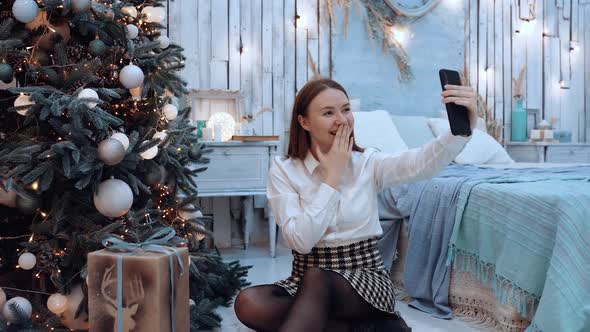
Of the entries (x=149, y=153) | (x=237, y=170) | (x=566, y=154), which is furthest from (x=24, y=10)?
(x=566, y=154)

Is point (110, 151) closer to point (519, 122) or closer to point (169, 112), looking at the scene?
point (169, 112)

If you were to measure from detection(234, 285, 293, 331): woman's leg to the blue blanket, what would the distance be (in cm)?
95

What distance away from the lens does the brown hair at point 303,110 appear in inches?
70.0

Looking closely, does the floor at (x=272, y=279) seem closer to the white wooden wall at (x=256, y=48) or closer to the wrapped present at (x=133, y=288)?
the white wooden wall at (x=256, y=48)

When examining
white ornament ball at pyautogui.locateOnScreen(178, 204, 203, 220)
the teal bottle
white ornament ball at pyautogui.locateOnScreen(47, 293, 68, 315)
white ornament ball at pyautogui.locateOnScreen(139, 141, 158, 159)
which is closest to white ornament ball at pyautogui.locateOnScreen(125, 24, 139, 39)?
white ornament ball at pyautogui.locateOnScreen(139, 141, 158, 159)

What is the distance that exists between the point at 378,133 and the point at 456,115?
83.6 inches

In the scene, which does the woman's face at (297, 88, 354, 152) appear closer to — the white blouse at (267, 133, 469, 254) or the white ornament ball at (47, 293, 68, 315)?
the white blouse at (267, 133, 469, 254)

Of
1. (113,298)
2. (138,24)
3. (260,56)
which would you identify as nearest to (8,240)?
(113,298)

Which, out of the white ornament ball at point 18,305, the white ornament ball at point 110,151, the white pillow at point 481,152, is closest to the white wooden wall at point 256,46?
the white pillow at point 481,152

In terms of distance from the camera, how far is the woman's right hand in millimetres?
1639

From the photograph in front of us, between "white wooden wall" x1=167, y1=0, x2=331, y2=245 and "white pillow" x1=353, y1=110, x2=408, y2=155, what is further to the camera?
"white wooden wall" x1=167, y1=0, x2=331, y2=245

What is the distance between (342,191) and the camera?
1731 mm

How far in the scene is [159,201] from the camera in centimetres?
200

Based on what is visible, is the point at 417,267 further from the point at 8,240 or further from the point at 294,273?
the point at 8,240
